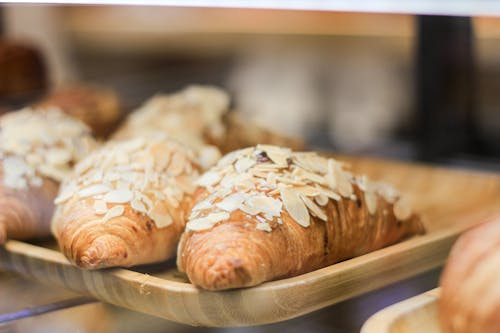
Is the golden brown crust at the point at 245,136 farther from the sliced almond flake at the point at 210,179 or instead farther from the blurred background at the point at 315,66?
the sliced almond flake at the point at 210,179

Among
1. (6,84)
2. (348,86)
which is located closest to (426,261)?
(6,84)

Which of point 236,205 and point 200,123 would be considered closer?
point 236,205

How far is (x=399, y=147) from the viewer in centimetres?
141

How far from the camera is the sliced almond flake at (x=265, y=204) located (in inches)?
28.6

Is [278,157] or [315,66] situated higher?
[278,157]

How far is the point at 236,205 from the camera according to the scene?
0.73 meters

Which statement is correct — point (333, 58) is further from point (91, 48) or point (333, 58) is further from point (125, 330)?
point (125, 330)

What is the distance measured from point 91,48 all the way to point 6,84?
118 centimetres

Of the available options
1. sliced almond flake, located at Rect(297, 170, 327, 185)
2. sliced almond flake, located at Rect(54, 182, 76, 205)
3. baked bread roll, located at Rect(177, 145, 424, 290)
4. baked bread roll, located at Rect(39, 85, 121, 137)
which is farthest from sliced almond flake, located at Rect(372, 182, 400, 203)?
baked bread roll, located at Rect(39, 85, 121, 137)

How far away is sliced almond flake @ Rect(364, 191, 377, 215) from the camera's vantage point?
0.83 meters

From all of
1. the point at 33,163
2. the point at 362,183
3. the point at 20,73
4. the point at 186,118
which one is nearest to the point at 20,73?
the point at 20,73

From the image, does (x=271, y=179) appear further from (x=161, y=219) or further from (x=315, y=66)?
(x=315, y=66)

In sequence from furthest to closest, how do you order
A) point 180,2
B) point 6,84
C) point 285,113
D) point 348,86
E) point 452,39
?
1. point 348,86
2. point 285,113
3. point 6,84
4. point 452,39
5. point 180,2

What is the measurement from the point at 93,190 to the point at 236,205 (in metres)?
0.19
